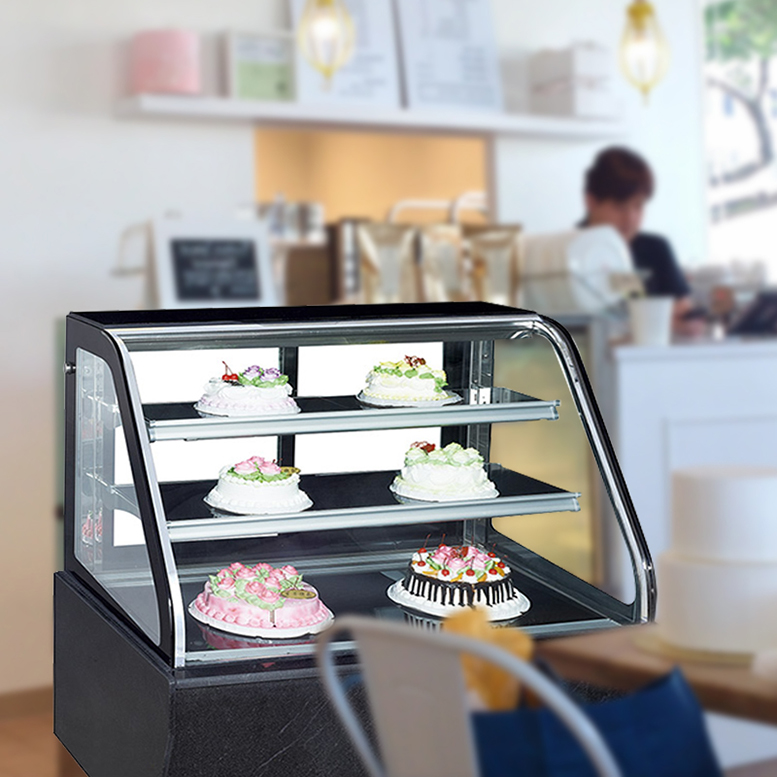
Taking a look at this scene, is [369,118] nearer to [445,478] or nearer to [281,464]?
[281,464]

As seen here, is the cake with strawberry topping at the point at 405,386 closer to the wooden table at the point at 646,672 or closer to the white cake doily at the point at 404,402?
the white cake doily at the point at 404,402

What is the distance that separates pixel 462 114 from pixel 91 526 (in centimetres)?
283

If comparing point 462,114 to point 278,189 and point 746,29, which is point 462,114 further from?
point 278,189

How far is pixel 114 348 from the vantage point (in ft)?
5.65

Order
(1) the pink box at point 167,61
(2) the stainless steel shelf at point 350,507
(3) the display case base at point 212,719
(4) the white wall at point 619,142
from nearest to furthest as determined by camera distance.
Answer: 1. (3) the display case base at point 212,719
2. (2) the stainless steel shelf at point 350,507
3. (1) the pink box at point 167,61
4. (4) the white wall at point 619,142

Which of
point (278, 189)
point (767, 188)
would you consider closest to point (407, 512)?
point (767, 188)

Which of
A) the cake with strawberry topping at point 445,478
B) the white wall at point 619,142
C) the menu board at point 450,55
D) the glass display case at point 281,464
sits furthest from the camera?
the white wall at point 619,142

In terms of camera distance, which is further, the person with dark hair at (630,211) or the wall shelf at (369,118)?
the person with dark hair at (630,211)

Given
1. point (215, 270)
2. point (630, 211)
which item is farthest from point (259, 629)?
point (630, 211)

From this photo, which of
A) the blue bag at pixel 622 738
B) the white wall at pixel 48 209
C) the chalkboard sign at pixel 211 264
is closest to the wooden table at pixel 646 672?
the blue bag at pixel 622 738

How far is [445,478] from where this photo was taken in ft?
6.83

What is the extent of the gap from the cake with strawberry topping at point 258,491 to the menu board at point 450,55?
8.65ft

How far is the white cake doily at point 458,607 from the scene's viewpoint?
1.89 meters

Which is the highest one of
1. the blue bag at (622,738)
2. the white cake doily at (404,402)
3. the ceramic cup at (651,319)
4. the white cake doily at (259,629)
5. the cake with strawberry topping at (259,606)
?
the ceramic cup at (651,319)
